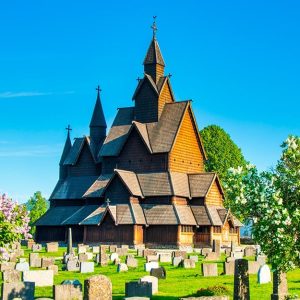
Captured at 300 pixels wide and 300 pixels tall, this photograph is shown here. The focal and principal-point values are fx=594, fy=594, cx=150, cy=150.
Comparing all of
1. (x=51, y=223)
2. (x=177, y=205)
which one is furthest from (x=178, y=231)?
(x=51, y=223)

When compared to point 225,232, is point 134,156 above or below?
above

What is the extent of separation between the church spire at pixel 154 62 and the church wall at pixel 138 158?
309 inches

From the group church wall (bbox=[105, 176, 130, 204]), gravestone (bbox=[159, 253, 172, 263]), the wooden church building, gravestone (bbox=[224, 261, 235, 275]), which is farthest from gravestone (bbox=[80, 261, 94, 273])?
church wall (bbox=[105, 176, 130, 204])

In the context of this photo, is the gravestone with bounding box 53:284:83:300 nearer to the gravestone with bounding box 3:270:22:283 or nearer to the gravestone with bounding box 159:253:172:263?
the gravestone with bounding box 3:270:22:283

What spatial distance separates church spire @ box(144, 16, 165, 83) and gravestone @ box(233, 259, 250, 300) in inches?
2043

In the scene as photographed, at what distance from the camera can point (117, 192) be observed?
6362cm

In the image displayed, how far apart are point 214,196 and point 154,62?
1745 cm

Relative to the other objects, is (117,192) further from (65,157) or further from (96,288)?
(96,288)

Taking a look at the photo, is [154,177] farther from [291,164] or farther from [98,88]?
[291,164]

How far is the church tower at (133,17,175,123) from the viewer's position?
6869cm

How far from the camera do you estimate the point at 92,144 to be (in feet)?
245

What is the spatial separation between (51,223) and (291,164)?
53651 mm

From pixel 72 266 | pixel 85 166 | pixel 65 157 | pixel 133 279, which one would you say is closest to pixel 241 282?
pixel 133 279

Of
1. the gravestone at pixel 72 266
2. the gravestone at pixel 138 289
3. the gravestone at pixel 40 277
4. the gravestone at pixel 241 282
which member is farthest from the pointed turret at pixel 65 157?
the gravestone at pixel 241 282
